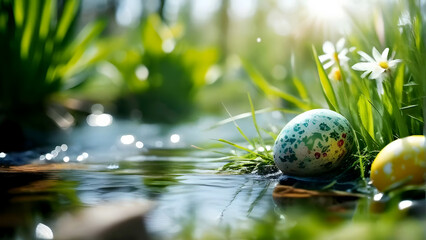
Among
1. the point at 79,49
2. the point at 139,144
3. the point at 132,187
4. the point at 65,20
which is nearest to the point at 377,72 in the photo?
the point at 132,187

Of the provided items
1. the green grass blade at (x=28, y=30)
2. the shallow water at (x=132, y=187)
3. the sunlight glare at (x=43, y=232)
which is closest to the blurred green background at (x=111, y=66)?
the green grass blade at (x=28, y=30)

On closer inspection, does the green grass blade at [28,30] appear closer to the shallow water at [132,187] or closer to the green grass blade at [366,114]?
the shallow water at [132,187]

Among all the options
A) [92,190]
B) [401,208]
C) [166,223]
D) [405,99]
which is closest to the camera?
[166,223]

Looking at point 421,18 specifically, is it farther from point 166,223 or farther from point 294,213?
point 166,223

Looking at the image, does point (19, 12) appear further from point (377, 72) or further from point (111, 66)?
point (377, 72)

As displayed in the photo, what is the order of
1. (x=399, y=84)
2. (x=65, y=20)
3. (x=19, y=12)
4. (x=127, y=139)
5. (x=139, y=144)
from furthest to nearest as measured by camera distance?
(x=65, y=20), (x=19, y=12), (x=127, y=139), (x=139, y=144), (x=399, y=84)

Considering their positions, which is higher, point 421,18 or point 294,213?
point 421,18

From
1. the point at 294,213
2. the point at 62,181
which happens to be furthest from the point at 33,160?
the point at 294,213
